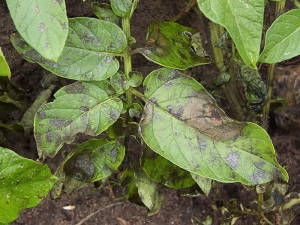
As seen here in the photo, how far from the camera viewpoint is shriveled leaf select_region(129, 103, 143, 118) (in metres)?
1.37

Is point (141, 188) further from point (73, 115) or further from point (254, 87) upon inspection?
point (254, 87)

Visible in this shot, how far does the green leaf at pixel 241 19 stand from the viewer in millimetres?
1049

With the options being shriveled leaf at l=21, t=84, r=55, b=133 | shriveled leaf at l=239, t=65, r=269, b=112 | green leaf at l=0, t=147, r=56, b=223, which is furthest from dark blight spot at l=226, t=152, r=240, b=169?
shriveled leaf at l=21, t=84, r=55, b=133

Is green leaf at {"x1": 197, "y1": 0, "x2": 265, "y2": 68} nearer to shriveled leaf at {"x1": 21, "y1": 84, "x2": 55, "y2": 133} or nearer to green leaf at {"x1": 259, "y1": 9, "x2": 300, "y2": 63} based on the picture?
green leaf at {"x1": 259, "y1": 9, "x2": 300, "y2": 63}

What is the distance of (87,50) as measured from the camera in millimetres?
1276

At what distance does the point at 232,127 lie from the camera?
4.27 ft

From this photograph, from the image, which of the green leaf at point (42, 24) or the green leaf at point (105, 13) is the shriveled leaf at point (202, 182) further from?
the green leaf at point (42, 24)

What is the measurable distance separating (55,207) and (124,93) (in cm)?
90

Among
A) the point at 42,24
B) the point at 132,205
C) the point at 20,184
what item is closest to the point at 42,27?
the point at 42,24

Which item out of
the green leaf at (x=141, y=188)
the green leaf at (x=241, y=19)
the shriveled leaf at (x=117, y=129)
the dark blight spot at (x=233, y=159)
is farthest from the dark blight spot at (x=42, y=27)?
the green leaf at (x=141, y=188)

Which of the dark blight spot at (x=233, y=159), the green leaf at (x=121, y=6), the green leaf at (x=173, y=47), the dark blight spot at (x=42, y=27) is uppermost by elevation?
the dark blight spot at (x=42, y=27)

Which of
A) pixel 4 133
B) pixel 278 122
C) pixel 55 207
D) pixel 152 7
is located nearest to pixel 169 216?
pixel 55 207

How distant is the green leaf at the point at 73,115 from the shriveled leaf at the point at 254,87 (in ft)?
1.63

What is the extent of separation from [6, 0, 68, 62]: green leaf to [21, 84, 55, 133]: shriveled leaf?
854 mm
